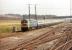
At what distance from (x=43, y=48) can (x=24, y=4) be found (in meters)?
0.77

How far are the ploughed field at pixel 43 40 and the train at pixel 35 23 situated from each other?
7 centimetres

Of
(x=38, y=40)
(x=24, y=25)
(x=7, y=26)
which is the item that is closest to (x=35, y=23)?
(x=24, y=25)

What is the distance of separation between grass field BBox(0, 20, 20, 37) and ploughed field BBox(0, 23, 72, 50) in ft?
0.32

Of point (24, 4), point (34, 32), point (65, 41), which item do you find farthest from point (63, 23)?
point (24, 4)

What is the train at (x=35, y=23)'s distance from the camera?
2.81 m

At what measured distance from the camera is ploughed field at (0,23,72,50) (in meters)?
2.68

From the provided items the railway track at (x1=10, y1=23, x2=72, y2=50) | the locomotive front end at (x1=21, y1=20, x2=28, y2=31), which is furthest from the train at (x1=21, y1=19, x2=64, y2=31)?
the railway track at (x1=10, y1=23, x2=72, y2=50)

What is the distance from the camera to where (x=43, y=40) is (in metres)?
2.77

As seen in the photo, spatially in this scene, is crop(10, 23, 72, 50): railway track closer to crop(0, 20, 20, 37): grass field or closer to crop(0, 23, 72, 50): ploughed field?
crop(0, 23, 72, 50): ploughed field

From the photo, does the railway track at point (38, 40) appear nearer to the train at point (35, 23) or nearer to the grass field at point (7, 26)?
the train at point (35, 23)

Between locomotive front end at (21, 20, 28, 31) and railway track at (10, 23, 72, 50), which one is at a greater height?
locomotive front end at (21, 20, 28, 31)

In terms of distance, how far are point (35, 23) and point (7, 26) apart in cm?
46

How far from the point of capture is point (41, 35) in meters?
2.80

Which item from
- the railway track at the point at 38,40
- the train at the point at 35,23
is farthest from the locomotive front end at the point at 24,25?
the railway track at the point at 38,40
